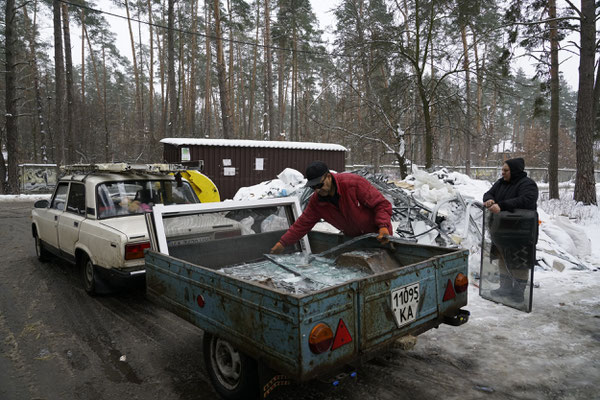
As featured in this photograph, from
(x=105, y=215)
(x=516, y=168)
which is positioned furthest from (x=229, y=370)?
(x=516, y=168)

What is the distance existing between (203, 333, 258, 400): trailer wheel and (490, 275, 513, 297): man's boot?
367 cm

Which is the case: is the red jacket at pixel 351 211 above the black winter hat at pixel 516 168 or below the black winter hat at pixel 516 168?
below

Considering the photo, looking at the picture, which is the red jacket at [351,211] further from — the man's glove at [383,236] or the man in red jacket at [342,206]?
the man's glove at [383,236]

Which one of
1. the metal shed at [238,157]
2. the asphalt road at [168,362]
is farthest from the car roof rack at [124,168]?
the metal shed at [238,157]

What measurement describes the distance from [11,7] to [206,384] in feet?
70.9

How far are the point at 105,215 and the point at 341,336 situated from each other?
12.9ft

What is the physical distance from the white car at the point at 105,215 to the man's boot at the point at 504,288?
4.57 m

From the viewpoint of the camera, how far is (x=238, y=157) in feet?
49.0

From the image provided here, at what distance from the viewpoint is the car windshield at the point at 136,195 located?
4875mm

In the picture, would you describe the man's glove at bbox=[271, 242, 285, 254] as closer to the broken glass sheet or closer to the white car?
the broken glass sheet

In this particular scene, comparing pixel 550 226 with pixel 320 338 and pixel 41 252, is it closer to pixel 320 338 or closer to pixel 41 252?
pixel 320 338

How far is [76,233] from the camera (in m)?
5.02

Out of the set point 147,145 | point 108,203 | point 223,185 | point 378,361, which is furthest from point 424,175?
point 147,145

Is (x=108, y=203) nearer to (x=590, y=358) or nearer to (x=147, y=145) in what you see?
(x=590, y=358)
